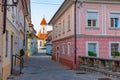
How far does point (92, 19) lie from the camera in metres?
23.2

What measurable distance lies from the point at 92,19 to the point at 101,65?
21.8ft

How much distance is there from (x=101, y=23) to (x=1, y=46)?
13302mm

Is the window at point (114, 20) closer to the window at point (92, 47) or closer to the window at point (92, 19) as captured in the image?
the window at point (92, 19)

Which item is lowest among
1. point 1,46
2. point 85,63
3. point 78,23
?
point 85,63

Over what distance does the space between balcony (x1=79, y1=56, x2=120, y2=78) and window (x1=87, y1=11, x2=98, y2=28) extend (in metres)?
3.12

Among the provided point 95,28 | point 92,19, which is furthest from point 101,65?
point 92,19

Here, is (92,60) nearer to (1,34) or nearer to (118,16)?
(118,16)

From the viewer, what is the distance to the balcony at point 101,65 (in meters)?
15.2

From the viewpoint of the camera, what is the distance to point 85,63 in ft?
70.6

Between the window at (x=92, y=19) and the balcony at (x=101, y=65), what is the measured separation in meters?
3.12

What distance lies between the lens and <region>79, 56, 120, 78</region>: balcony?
15.2 metres

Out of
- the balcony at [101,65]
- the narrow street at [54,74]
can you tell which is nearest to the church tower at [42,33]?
the narrow street at [54,74]

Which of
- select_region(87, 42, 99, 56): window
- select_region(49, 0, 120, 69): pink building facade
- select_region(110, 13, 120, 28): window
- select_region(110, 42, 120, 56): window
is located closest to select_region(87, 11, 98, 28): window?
select_region(49, 0, 120, 69): pink building facade

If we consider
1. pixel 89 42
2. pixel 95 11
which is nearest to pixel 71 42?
pixel 89 42
